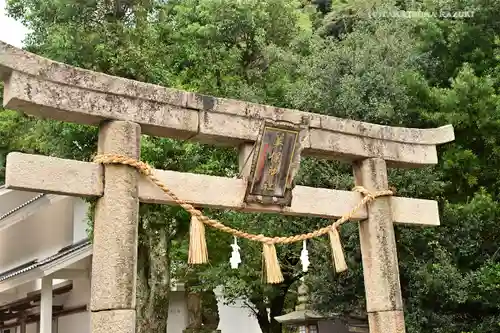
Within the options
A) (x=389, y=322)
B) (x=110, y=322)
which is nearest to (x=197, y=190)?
(x=110, y=322)

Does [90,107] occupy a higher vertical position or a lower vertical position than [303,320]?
higher

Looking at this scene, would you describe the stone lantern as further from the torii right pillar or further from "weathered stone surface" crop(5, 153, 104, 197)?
"weathered stone surface" crop(5, 153, 104, 197)

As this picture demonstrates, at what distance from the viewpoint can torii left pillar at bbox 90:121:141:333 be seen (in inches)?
195

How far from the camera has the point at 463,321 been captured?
35.3ft

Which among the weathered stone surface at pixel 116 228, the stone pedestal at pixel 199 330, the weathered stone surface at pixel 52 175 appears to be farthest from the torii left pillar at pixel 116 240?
the stone pedestal at pixel 199 330

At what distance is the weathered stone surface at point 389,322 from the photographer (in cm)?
643

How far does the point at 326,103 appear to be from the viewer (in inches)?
461

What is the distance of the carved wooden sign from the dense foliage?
4.60m

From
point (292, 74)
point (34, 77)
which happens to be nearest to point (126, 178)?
point (34, 77)

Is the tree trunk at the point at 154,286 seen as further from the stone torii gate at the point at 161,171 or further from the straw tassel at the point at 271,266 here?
the straw tassel at the point at 271,266

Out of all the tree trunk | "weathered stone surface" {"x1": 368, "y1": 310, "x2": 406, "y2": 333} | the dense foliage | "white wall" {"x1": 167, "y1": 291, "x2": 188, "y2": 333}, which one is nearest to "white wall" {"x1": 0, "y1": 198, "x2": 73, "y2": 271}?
the dense foliage

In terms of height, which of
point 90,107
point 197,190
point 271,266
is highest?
point 90,107

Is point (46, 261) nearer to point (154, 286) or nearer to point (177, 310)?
point (154, 286)

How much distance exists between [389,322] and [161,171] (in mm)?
3219
